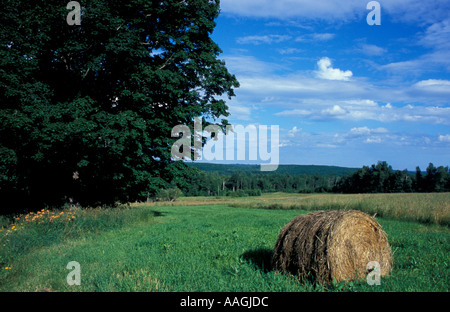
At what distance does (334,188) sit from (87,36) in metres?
119

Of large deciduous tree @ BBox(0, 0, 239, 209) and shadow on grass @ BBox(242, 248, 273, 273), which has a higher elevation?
large deciduous tree @ BBox(0, 0, 239, 209)

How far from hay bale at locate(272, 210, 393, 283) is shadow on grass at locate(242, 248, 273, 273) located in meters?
0.39

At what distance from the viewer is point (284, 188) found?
159m

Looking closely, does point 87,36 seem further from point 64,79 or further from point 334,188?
point 334,188

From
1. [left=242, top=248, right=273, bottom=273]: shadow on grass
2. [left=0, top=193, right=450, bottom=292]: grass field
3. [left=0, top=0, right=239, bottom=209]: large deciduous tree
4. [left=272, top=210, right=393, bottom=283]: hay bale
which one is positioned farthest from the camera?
Result: [left=0, top=0, right=239, bottom=209]: large deciduous tree

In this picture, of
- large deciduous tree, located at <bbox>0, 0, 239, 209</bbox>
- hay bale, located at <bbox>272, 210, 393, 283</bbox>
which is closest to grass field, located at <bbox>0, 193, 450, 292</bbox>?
hay bale, located at <bbox>272, 210, 393, 283</bbox>

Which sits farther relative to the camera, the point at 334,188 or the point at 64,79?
the point at 334,188

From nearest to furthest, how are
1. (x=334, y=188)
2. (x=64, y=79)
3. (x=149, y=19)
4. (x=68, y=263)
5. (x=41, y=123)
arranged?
(x=68, y=263), (x=41, y=123), (x=64, y=79), (x=149, y=19), (x=334, y=188)

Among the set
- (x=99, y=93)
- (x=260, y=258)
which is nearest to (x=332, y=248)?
(x=260, y=258)

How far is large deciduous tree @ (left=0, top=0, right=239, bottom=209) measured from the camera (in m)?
13.5

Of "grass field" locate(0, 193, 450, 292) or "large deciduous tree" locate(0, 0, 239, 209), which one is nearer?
"grass field" locate(0, 193, 450, 292)

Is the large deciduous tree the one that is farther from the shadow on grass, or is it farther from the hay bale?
the hay bale

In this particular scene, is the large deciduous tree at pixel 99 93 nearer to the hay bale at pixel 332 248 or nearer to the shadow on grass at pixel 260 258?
the shadow on grass at pixel 260 258
